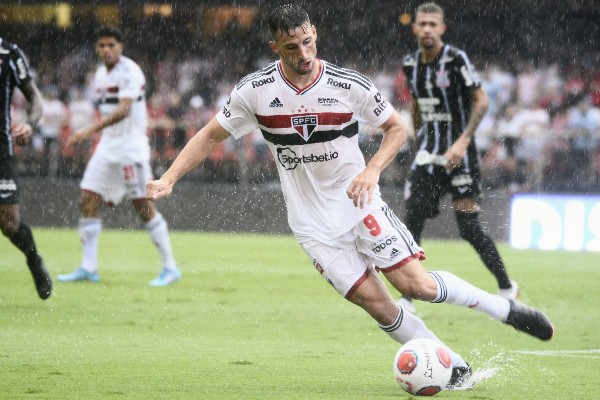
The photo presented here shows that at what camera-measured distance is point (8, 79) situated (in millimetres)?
9273

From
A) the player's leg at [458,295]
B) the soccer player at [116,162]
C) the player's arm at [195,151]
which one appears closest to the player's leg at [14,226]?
the soccer player at [116,162]

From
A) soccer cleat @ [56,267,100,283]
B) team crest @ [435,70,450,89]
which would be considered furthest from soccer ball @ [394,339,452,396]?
soccer cleat @ [56,267,100,283]

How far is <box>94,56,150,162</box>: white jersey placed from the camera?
11703 mm

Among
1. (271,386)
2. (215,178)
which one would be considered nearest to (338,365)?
(271,386)

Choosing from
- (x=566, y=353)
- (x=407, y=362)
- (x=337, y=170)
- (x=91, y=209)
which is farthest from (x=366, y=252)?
(x=91, y=209)

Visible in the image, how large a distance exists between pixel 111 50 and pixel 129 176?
1262 millimetres

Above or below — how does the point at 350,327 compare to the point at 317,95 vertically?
below

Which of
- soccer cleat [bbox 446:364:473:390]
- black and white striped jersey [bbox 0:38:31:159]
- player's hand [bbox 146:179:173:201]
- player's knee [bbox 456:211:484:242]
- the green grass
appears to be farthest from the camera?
player's knee [bbox 456:211:484:242]

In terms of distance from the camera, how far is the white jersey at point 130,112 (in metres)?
11.7

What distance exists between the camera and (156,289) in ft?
36.7

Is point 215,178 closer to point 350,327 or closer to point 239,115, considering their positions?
point 350,327

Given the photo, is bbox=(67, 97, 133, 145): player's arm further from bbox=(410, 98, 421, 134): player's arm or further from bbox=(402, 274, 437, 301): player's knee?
bbox=(402, 274, 437, 301): player's knee

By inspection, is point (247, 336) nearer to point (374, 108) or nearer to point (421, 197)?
point (421, 197)

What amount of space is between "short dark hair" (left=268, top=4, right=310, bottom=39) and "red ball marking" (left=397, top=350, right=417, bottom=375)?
176 centimetres
